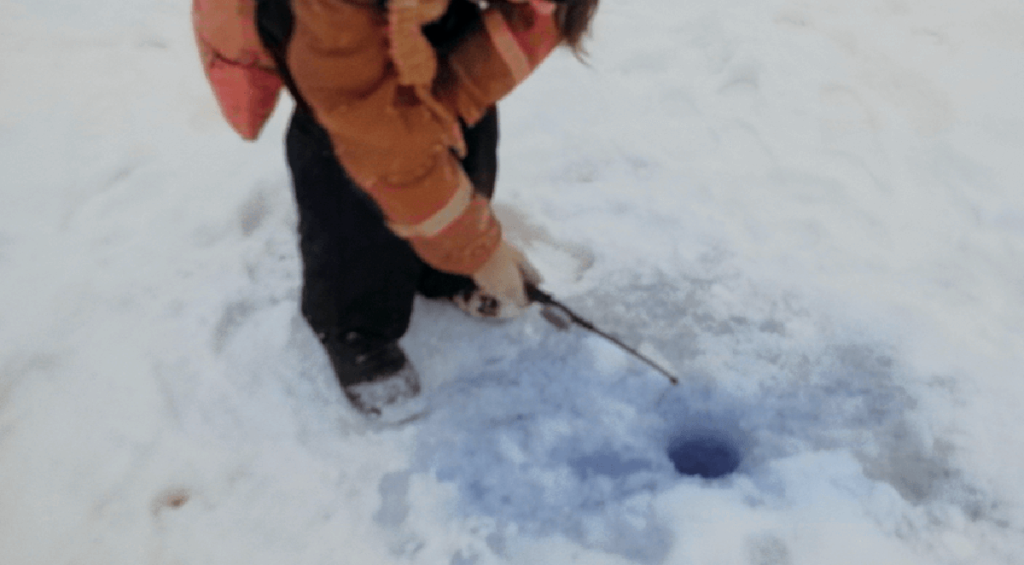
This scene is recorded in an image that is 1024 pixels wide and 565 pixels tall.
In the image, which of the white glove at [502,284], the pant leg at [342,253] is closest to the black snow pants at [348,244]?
the pant leg at [342,253]

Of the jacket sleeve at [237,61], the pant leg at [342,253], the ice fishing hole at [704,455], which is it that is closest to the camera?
the jacket sleeve at [237,61]

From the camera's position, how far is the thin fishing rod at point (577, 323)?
1317mm

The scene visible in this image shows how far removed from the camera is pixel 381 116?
2.72ft

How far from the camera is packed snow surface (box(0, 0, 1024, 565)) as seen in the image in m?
1.19

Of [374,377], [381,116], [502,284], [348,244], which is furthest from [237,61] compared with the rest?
[374,377]

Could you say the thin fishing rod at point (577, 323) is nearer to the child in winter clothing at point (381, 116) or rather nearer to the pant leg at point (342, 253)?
the child in winter clothing at point (381, 116)

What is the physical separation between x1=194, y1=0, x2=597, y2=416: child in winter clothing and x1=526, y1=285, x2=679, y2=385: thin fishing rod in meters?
0.03

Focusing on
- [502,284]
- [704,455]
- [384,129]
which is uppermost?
[384,129]

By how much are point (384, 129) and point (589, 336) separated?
74cm

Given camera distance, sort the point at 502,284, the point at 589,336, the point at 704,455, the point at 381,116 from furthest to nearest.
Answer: the point at 589,336 < the point at 704,455 < the point at 502,284 < the point at 381,116

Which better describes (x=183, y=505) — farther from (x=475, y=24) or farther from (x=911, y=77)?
(x=911, y=77)

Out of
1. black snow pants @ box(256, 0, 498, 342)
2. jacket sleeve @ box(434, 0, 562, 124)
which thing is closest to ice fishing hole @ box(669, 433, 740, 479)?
black snow pants @ box(256, 0, 498, 342)

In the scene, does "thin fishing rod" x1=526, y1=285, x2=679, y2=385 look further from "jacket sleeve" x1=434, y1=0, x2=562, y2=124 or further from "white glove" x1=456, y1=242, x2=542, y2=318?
"jacket sleeve" x1=434, y1=0, x2=562, y2=124

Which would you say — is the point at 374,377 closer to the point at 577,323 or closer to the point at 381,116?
the point at 577,323
